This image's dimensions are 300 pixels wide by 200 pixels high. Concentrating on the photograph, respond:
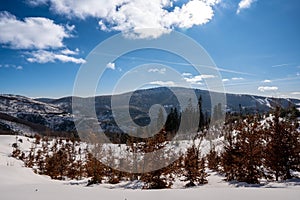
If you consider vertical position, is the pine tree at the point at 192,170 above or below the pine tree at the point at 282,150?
below

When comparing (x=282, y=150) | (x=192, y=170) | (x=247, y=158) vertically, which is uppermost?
(x=282, y=150)

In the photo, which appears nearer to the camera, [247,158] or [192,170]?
[247,158]

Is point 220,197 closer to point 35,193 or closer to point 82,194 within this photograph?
point 82,194

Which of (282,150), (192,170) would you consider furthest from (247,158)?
(192,170)

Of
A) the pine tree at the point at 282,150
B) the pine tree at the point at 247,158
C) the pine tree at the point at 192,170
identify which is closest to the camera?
the pine tree at the point at 282,150

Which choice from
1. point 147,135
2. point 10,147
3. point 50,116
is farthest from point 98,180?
point 50,116

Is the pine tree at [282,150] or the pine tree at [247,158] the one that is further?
the pine tree at [247,158]

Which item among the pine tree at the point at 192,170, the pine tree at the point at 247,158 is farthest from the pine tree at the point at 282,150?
the pine tree at the point at 192,170

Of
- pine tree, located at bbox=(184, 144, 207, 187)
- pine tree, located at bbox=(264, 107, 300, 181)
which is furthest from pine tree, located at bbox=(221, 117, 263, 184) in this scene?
pine tree, located at bbox=(184, 144, 207, 187)

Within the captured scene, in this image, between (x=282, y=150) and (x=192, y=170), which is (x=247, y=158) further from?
(x=192, y=170)

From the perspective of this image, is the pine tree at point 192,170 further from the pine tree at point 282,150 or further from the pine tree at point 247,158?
the pine tree at point 282,150

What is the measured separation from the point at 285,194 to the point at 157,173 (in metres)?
7.62

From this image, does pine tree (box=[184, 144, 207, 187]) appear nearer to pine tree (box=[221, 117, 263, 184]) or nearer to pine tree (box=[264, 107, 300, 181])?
pine tree (box=[221, 117, 263, 184])

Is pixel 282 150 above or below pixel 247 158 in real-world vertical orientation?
above
